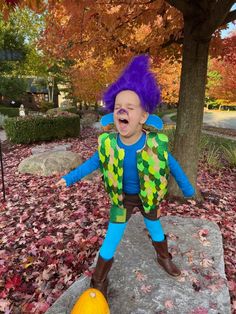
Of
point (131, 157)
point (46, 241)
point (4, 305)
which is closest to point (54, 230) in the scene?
point (46, 241)

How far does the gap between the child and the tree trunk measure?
2.04m

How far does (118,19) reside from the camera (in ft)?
18.5

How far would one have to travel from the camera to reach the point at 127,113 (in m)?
2.22

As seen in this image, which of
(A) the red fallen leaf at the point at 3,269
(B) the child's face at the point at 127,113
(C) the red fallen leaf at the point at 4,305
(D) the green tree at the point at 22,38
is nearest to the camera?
(B) the child's face at the point at 127,113

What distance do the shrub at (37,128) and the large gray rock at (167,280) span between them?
340 inches

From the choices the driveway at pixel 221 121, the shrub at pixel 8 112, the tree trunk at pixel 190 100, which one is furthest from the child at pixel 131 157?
the shrub at pixel 8 112

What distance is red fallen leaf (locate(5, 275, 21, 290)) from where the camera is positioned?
118 inches

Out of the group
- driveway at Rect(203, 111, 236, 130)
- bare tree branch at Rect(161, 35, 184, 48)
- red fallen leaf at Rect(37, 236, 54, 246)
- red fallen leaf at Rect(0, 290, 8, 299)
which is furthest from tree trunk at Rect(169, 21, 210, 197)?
driveway at Rect(203, 111, 236, 130)

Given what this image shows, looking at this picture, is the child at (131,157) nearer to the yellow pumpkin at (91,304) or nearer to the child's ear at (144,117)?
the child's ear at (144,117)

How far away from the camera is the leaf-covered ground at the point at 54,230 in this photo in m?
2.98

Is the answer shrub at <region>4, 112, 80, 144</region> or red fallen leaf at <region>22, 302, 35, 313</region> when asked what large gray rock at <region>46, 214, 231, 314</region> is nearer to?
red fallen leaf at <region>22, 302, 35, 313</region>

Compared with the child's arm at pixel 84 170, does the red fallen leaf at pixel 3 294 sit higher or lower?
lower

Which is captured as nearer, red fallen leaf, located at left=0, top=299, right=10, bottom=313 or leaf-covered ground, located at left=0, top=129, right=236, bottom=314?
red fallen leaf, located at left=0, top=299, right=10, bottom=313

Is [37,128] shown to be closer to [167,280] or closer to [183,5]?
[183,5]
